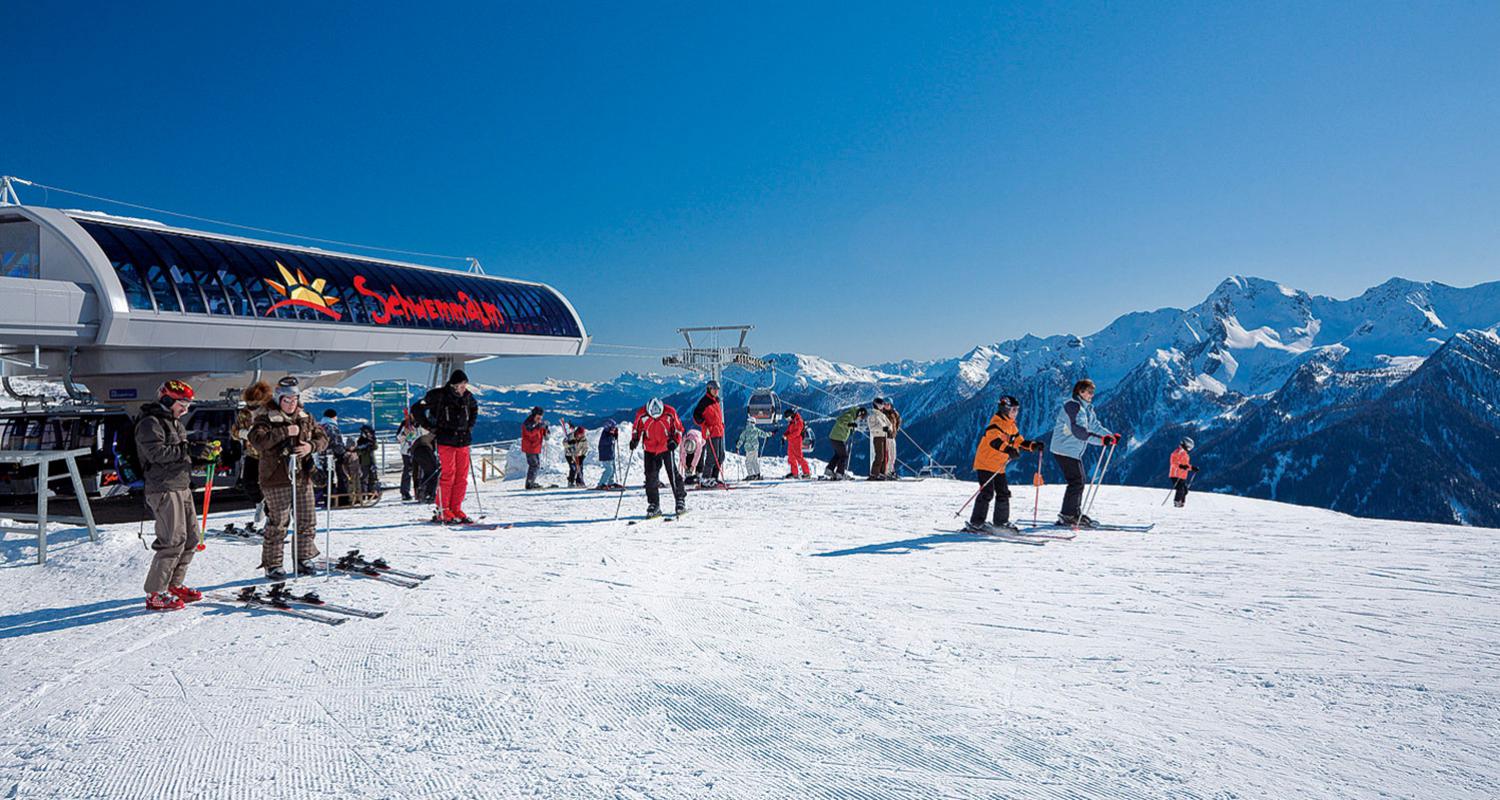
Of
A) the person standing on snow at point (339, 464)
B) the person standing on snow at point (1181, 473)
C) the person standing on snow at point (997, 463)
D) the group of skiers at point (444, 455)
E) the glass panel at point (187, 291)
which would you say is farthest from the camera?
the glass panel at point (187, 291)

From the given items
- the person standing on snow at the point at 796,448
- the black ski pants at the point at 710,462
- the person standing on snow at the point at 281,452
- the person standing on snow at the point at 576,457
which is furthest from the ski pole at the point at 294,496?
the person standing on snow at the point at 796,448

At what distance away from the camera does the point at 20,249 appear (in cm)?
1691

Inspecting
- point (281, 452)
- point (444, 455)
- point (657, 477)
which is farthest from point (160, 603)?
point (657, 477)

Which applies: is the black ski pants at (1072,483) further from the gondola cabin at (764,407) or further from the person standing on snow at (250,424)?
the gondola cabin at (764,407)

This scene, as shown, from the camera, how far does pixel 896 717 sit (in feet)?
12.2

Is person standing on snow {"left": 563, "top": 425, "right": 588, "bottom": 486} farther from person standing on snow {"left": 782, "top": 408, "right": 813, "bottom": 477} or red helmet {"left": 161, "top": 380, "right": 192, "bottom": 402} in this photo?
red helmet {"left": 161, "top": 380, "right": 192, "bottom": 402}

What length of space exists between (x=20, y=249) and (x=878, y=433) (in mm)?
20018

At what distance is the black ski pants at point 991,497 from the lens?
30.9 feet

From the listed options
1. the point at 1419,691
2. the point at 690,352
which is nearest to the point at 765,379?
the point at 690,352

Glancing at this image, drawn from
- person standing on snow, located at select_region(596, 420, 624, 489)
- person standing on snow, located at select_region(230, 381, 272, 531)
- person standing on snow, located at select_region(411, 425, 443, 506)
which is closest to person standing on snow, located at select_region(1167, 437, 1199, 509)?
person standing on snow, located at select_region(596, 420, 624, 489)

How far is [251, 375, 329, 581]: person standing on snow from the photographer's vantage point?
6090mm

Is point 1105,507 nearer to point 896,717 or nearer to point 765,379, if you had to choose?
point 896,717

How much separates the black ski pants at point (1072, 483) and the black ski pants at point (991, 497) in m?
0.76

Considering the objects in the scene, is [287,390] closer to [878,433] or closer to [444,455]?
[444,455]
